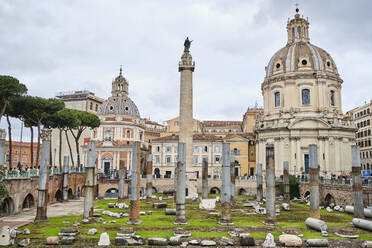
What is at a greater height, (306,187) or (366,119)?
(366,119)

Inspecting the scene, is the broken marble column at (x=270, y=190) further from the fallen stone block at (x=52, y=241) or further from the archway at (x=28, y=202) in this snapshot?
the archway at (x=28, y=202)

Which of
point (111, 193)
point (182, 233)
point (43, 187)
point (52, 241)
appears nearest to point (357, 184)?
point (182, 233)

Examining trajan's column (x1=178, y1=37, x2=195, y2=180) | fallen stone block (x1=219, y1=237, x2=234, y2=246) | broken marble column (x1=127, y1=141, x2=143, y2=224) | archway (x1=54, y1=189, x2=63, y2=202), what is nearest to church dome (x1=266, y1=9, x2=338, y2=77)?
trajan's column (x1=178, y1=37, x2=195, y2=180)

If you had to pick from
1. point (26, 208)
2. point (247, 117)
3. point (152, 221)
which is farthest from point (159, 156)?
point (152, 221)

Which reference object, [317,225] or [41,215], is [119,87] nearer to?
[41,215]

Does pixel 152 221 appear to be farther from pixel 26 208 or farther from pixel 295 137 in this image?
pixel 295 137

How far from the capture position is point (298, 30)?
58844mm

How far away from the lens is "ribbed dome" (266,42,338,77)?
53906 mm

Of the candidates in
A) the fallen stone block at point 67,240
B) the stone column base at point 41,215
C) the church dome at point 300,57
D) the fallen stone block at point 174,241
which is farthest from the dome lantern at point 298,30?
the fallen stone block at point 67,240

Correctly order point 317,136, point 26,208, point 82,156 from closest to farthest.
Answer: point 26,208
point 317,136
point 82,156

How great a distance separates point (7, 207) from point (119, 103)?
48179mm

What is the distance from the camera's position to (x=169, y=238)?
1712cm

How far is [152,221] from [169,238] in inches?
257

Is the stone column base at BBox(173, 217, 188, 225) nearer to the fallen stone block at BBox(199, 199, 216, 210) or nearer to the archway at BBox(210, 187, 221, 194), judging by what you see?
the fallen stone block at BBox(199, 199, 216, 210)
